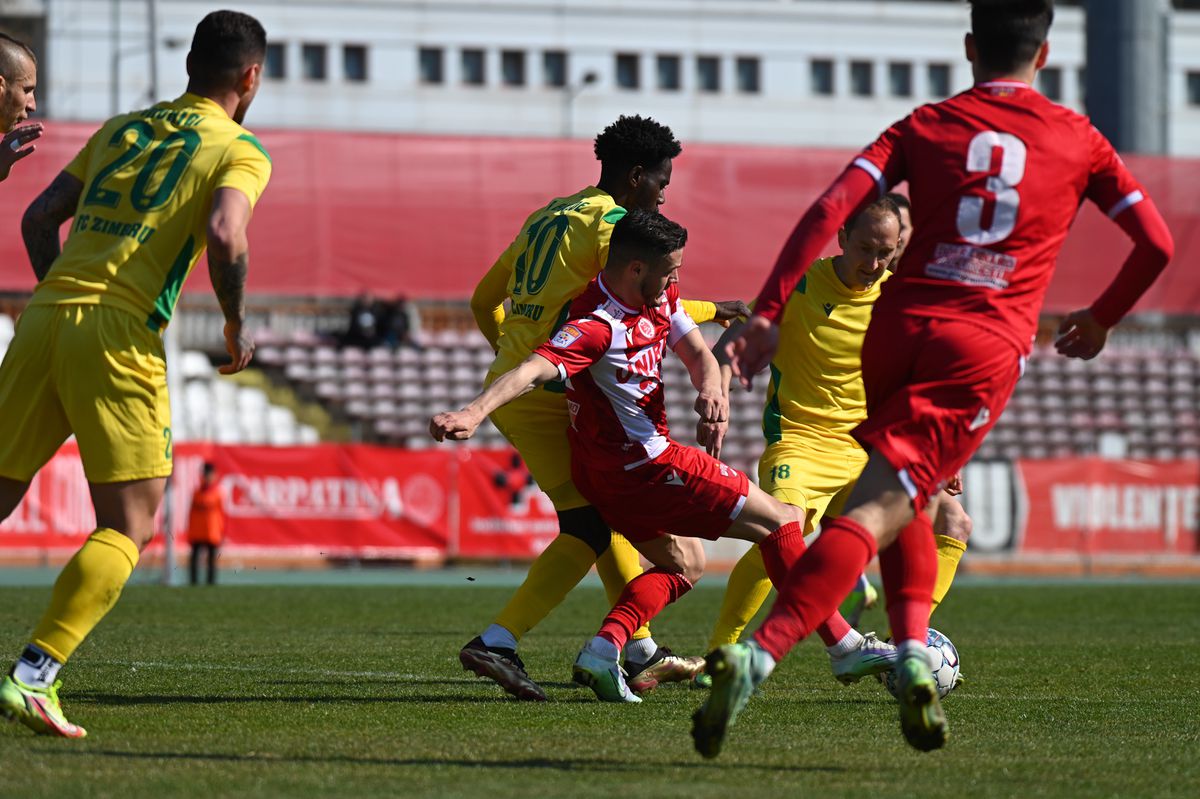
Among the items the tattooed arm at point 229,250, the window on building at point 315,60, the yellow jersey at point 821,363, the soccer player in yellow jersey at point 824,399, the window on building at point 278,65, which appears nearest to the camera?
the tattooed arm at point 229,250

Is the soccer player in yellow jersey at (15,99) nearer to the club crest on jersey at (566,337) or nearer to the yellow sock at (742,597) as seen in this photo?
the club crest on jersey at (566,337)

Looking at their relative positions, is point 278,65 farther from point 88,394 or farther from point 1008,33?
point 1008,33

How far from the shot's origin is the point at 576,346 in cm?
650

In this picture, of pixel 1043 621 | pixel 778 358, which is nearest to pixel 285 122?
pixel 1043 621

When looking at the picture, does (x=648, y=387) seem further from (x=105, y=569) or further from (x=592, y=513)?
(x=105, y=569)

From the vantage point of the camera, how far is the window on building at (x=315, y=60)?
182 ft

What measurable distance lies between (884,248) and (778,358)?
80cm

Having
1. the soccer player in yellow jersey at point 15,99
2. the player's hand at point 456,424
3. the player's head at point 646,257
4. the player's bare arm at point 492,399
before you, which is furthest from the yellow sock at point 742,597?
the soccer player in yellow jersey at point 15,99

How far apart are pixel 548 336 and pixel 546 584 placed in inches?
41.6

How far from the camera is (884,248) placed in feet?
26.1

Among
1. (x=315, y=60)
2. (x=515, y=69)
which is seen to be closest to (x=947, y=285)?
(x=315, y=60)

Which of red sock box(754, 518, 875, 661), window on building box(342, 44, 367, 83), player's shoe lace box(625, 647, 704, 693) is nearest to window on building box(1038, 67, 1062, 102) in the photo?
window on building box(342, 44, 367, 83)

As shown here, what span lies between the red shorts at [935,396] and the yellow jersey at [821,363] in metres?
2.96

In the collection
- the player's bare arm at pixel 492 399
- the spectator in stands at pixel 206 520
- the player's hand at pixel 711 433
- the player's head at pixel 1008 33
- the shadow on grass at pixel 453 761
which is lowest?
the spectator in stands at pixel 206 520
